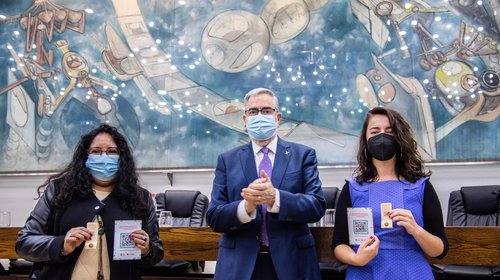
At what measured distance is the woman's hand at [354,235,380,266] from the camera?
6.62 ft

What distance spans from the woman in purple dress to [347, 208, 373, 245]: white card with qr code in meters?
0.03

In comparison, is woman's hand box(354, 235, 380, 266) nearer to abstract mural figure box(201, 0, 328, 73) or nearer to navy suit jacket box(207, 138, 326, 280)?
navy suit jacket box(207, 138, 326, 280)

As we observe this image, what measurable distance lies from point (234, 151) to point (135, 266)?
2.45 feet

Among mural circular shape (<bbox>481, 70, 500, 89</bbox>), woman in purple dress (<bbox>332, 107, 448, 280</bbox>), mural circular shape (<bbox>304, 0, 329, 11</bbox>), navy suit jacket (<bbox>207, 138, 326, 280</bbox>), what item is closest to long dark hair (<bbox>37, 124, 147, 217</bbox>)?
navy suit jacket (<bbox>207, 138, 326, 280</bbox>)

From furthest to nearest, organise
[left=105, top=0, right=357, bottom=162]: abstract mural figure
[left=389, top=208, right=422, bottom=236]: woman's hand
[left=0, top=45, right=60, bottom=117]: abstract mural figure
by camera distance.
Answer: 1. [left=0, top=45, right=60, bottom=117]: abstract mural figure
2. [left=105, top=0, right=357, bottom=162]: abstract mural figure
3. [left=389, top=208, right=422, bottom=236]: woman's hand

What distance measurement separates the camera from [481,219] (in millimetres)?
4418

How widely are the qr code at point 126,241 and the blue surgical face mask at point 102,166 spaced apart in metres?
0.39

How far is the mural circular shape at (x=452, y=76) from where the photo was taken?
16.4 ft

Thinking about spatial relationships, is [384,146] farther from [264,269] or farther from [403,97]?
[403,97]

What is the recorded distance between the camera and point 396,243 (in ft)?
6.89

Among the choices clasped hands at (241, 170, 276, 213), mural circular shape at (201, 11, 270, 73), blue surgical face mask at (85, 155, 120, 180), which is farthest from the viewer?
mural circular shape at (201, 11, 270, 73)

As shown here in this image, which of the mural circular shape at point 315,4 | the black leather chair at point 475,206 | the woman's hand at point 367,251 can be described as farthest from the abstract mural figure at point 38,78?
the woman's hand at point 367,251

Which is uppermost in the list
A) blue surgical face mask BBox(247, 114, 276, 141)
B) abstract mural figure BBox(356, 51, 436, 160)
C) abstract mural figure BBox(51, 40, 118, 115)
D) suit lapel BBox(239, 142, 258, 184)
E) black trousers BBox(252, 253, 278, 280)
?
abstract mural figure BBox(51, 40, 118, 115)

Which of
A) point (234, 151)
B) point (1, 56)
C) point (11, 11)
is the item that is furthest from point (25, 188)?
point (234, 151)
